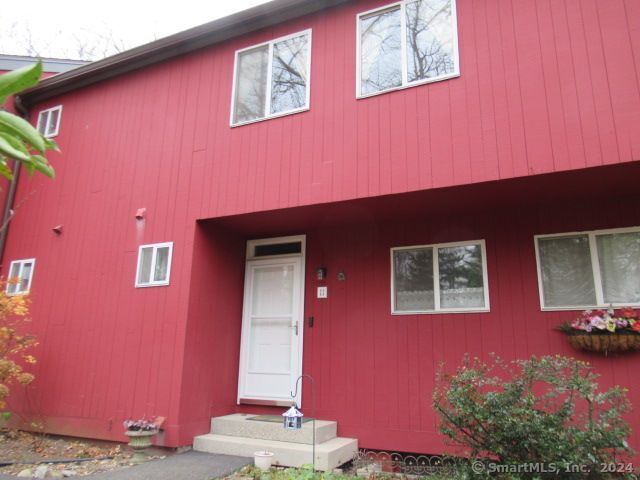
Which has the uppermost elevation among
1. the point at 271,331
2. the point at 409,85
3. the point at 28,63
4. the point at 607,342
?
the point at 28,63

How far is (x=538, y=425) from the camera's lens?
11.4 ft

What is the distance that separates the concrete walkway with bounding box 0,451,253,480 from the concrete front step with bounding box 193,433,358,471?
13 centimetres

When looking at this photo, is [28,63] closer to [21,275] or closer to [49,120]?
[49,120]

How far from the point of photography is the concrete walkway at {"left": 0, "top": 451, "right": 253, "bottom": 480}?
432 centimetres

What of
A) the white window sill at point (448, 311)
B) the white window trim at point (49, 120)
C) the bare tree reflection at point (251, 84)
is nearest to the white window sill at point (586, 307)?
the white window sill at point (448, 311)

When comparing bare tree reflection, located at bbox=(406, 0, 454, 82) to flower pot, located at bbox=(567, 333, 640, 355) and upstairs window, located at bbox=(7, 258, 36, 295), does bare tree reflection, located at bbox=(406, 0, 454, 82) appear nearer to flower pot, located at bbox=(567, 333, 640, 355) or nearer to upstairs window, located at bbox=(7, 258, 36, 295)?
flower pot, located at bbox=(567, 333, 640, 355)

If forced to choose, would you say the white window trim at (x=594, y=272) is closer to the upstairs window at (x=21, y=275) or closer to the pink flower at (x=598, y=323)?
the pink flower at (x=598, y=323)

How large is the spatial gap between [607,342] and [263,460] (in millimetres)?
3414

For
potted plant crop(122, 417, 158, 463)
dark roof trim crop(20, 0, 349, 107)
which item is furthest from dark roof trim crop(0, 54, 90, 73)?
potted plant crop(122, 417, 158, 463)

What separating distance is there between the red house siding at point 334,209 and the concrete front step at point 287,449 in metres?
0.24

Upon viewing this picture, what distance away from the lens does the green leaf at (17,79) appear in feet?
6.28

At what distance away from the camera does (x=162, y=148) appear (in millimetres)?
6406

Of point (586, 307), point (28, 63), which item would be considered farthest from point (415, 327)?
point (28, 63)

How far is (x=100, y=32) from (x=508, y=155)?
1442cm
